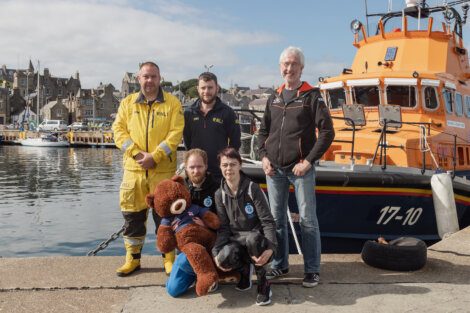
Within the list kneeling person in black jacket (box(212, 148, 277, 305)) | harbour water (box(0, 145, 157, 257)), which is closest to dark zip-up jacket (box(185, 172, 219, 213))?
kneeling person in black jacket (box(212, 148, 277, 305))

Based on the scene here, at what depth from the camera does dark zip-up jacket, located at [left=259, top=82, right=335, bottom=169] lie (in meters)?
3.81

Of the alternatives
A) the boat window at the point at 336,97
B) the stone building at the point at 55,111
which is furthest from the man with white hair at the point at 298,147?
the stone building at the point at 55,111

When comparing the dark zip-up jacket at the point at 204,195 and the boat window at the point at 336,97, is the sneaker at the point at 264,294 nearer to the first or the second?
the dark zip-up jacket at the point at 204,195

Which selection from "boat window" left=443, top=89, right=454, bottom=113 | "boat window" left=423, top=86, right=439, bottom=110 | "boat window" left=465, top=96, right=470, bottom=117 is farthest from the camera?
"boat window" left=465, top=96, right=470, bottom=117

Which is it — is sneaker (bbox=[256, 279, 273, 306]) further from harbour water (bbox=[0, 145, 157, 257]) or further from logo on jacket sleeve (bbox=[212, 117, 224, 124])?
harbour water (bbox=[0, 145, 157, 257])

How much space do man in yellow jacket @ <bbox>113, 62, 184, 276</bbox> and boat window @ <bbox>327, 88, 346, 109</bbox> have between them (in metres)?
4.77

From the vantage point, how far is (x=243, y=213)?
12.3 feet

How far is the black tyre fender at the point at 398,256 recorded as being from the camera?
4.19m

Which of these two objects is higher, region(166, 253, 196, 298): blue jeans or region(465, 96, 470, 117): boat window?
→ region(465, 96, 470, 117): boat window

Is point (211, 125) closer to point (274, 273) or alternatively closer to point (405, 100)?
point (274, 273)

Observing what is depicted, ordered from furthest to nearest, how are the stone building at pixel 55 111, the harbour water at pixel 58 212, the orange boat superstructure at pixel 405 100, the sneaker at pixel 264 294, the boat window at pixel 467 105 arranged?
the stone building at pixel 55 111, the harbour water at pixel 58 212, the boat window at pixel 467 105, the orange boat superstructure at pixel 405 100, the sneaker at pixel 264 294

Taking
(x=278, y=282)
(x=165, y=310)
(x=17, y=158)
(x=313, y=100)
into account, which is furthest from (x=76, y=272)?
(x=17, y=158)

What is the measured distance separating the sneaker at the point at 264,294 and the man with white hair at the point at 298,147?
450 mm

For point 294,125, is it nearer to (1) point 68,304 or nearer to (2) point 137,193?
(2) point 137,193
